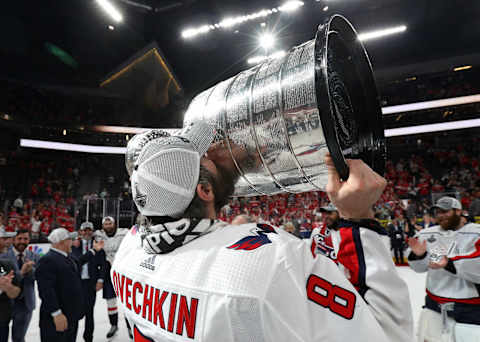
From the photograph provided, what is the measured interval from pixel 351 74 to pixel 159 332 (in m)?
0.96

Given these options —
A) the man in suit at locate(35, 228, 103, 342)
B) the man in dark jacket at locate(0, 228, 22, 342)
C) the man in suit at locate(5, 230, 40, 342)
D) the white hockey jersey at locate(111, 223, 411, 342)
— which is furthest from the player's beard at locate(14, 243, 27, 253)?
the white hockey jersey at locate(111, 223, 411, 342)

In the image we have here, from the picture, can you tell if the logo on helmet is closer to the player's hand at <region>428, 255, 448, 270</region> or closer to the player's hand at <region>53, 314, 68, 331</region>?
the player's hand at <region>428, 255, 448, 270</region>

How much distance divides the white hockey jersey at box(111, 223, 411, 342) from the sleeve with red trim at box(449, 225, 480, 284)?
2.58m

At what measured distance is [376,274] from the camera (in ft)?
2.22

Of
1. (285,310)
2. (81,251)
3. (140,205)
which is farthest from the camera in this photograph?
(81,251)

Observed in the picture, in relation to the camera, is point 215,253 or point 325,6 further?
point 325,6

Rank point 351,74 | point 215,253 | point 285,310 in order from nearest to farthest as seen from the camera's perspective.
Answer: point 285,310, point 215,253, point 351,74

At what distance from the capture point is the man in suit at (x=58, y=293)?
319cm

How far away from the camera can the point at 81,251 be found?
18.5 ft

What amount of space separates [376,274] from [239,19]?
10.0 metres

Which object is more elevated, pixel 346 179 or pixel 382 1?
pixel 382 1

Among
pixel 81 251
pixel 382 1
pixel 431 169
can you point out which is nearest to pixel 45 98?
pixel 81 251

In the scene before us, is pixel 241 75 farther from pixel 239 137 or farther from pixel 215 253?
pixel 215 253

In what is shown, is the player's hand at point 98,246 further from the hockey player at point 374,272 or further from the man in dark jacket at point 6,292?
the hockey player at point 374,272
